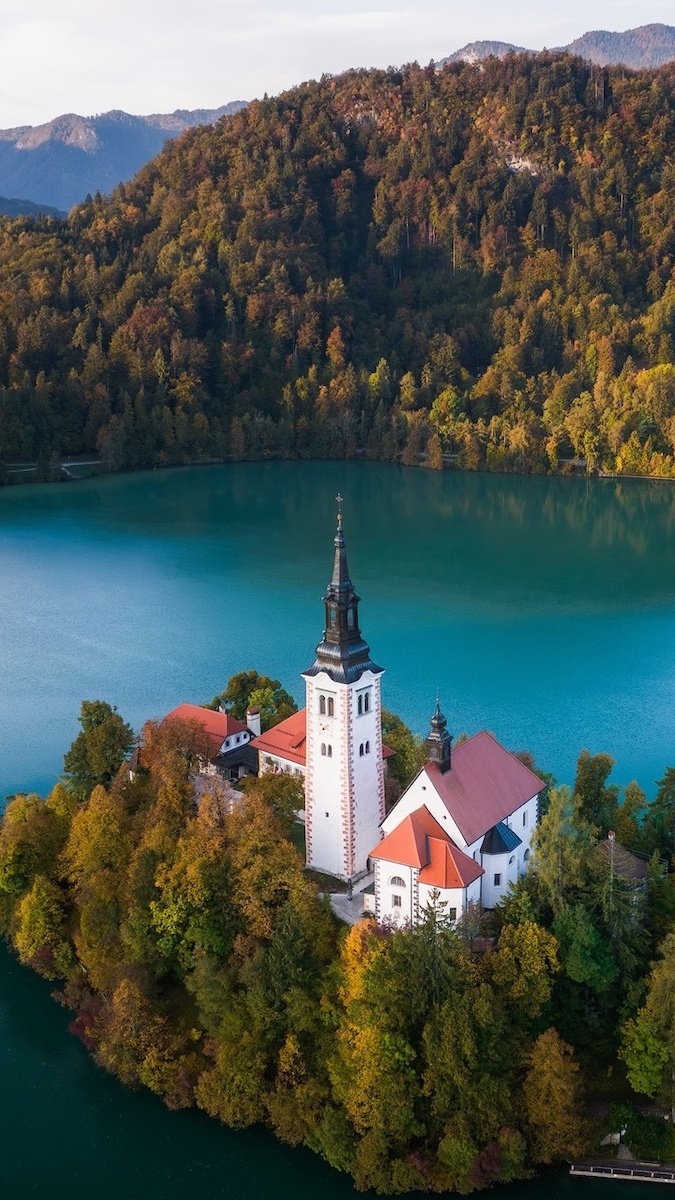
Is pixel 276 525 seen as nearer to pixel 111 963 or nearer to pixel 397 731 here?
pixel 397 731

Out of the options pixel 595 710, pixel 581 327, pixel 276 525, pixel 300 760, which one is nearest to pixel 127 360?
pixel 276 525

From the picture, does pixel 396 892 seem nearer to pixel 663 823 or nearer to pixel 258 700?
pixel 663 823

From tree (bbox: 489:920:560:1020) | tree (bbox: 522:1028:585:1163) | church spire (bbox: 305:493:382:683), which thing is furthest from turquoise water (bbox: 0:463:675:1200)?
church spire (bbox: 305:493:382:683)

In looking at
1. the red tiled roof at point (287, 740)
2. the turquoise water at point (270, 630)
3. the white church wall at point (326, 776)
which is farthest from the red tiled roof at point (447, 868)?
the red tiled roof at point (287, 740)

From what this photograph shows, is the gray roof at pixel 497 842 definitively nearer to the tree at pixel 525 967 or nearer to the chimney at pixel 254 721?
the tree at pixel 525 967

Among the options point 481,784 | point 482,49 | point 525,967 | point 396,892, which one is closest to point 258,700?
point 481,784
